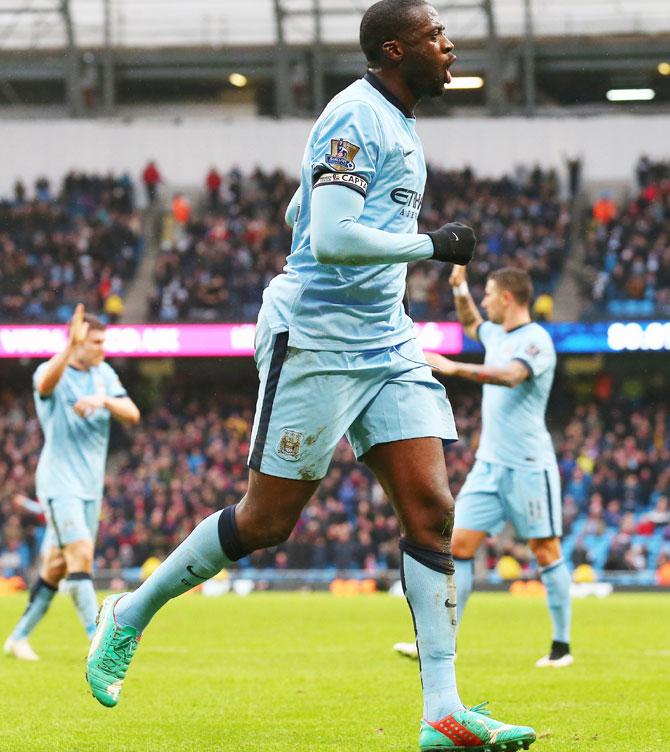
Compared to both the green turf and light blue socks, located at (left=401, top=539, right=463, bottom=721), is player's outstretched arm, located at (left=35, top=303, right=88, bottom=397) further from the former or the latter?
light blue socks, located at (left=401, top=539, right=463, bottom=721)

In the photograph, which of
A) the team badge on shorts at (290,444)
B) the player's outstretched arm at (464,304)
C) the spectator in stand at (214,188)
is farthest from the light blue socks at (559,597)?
the spectator in stand at (214,188)

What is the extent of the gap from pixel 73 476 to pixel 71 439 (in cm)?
27

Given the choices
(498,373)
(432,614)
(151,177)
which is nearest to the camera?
(432,614)

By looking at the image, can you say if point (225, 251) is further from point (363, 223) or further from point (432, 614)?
point (432, 614)

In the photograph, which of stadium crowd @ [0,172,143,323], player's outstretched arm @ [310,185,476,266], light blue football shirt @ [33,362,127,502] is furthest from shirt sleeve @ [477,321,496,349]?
stadium crowd @ [0,172,143,323]

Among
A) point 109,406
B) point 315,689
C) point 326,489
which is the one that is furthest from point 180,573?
point 326,489

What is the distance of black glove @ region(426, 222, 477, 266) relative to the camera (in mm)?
4863

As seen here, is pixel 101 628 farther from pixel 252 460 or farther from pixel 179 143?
pixel 179 143

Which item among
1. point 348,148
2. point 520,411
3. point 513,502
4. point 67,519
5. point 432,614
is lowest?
point 67,519

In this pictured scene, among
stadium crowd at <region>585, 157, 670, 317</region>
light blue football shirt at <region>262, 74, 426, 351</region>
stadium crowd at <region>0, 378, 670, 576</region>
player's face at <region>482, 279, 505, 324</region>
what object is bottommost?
stadium crowd at <region>0, 378, 670, 576</region>

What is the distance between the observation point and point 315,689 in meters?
7.41

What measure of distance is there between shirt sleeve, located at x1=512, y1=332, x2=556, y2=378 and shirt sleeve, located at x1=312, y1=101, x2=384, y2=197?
15.0 feet

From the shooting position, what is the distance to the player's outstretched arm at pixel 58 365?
8086 mm

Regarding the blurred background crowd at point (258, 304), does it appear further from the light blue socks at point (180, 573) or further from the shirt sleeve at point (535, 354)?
the light blue socks at point (180, 573)
